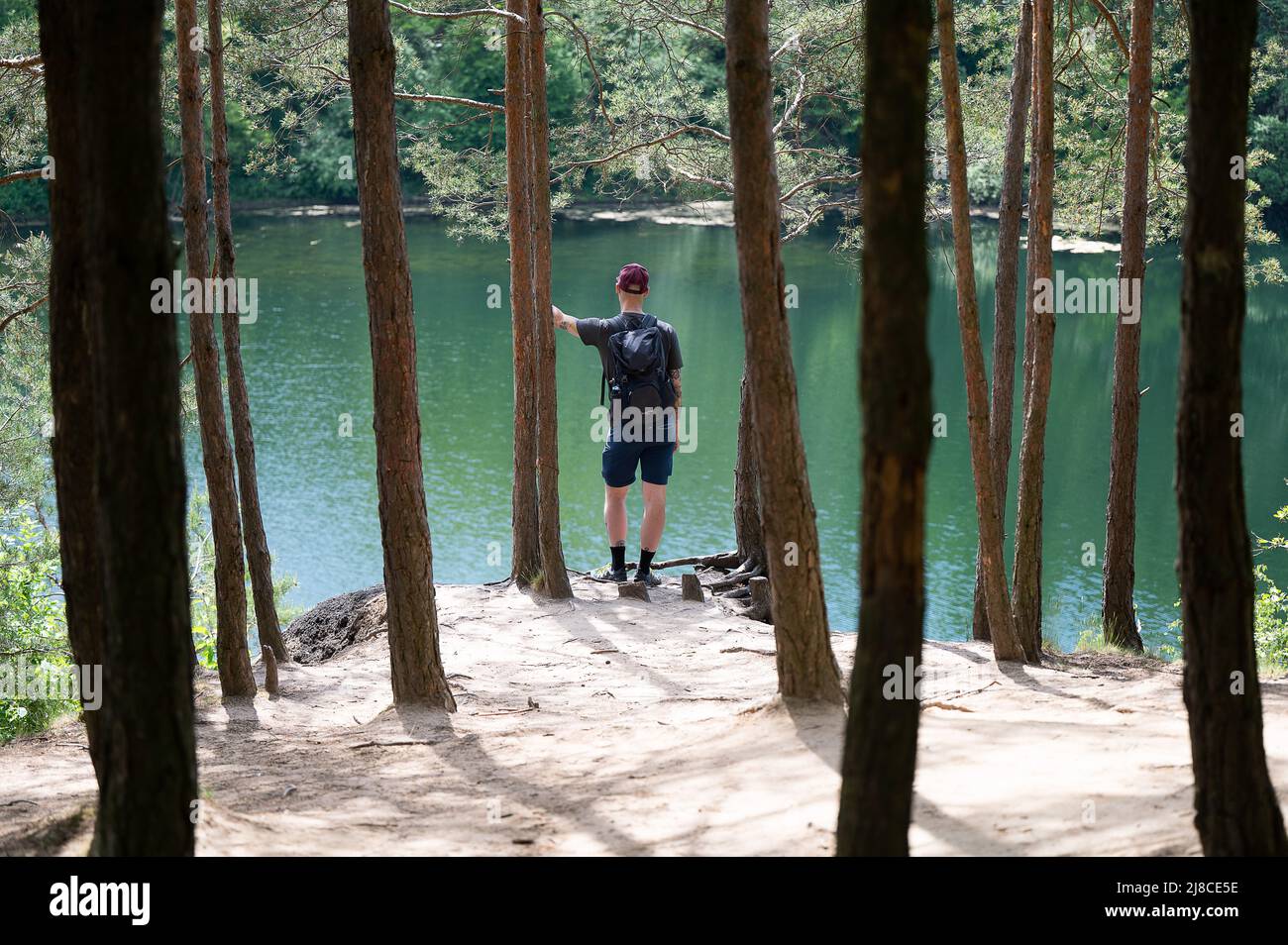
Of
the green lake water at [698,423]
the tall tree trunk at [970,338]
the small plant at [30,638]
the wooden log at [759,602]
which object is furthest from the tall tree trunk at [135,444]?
the green lake water at [698,423]

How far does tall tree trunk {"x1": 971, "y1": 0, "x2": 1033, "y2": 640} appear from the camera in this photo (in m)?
8.95

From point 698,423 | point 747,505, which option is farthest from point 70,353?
point 698,423

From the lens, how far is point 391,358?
603 centimetres

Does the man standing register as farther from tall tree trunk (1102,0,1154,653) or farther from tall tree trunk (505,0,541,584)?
tall tree trunk (1102,0,1154,653)

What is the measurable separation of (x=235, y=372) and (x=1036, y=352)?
5.11 meters

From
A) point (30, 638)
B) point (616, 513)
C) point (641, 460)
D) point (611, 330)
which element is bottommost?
point (30, 638)

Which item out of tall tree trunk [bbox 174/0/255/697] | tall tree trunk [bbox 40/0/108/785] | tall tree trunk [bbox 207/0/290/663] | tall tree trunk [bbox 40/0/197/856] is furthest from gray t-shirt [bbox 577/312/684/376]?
tall tree trunk [bbox 40/0/197/856]

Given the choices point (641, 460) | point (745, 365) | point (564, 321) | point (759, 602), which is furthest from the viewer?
point (759, 602)

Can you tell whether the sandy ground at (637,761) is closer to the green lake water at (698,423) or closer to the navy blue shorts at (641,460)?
the navy blue shorts at (641,460)

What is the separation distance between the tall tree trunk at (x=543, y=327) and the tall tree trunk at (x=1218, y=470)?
6180mm

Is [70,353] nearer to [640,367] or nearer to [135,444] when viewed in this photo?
[135,444]

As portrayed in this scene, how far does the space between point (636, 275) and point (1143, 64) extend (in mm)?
3758

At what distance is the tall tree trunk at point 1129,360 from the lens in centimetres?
873

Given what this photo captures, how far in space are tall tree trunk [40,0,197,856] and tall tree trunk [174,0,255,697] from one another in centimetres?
435
